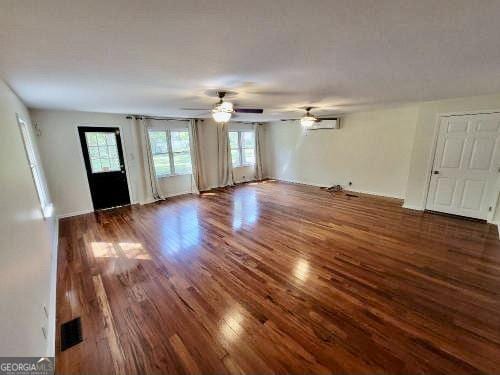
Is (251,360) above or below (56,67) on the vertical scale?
below

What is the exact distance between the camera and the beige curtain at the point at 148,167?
215 inches

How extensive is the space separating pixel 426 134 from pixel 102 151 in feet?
23.8

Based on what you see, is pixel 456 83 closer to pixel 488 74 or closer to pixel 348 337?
pixel 488 74

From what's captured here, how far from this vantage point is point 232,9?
1162 mm

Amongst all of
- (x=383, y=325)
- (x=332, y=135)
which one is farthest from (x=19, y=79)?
(x=332, y=135)

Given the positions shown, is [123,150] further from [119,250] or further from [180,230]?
[119,250]

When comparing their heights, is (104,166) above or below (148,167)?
above

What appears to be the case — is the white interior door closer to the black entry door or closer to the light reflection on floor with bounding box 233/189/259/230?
the light reflection on floor with bounding box 233/189/259/230

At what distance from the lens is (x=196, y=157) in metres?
6.46

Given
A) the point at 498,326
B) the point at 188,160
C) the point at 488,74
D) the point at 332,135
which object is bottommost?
the point at 498,326

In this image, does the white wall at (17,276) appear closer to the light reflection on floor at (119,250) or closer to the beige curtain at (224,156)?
the light reflection on floor at (119,250)

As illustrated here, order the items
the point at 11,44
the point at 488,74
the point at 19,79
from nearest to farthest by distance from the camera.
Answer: the point at 11,44 < the point at 19,79 < the point at 488,74

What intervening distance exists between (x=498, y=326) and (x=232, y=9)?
3230mm

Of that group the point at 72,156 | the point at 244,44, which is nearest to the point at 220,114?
the point at 244,44
